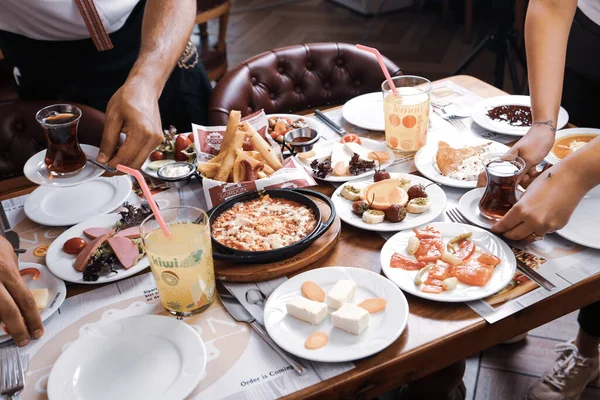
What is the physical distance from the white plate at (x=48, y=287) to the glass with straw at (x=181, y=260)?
0.68 feet

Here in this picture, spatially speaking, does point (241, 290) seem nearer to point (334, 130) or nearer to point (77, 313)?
point (77, 313)

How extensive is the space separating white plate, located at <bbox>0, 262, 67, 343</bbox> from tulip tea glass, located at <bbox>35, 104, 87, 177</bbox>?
22 cm

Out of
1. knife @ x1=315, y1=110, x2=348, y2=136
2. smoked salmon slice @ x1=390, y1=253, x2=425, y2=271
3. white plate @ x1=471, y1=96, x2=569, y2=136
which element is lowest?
knife @ x1=315, y1=110, x2=348, y2=136

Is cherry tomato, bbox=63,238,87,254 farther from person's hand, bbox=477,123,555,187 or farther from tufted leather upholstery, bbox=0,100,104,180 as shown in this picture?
person's hand, bbox=477,123,555,187

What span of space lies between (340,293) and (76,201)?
0.83 m

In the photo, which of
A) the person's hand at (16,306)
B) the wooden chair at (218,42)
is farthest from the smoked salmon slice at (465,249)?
the wooden chair at (218,42)

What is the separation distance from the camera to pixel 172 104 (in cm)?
238

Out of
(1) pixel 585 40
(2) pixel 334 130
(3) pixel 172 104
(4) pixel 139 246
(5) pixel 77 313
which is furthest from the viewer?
(3) pixel 172 104

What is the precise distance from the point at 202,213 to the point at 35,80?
1.33 metres

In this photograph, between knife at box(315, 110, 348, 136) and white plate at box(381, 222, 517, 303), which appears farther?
→ knife at box(315, 110, 348, 136)

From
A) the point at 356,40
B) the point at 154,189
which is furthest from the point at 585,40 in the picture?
the point at 356,40

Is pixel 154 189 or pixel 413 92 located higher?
pixel 413 92

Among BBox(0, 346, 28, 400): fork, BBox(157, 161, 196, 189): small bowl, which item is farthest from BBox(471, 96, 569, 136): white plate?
BBox(0, 346, 28, 400): fork

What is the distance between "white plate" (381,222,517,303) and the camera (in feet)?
3.76
